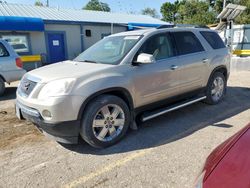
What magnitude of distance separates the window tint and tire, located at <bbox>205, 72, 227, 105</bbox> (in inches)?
63.1

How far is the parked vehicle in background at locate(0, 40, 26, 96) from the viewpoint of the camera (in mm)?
7421

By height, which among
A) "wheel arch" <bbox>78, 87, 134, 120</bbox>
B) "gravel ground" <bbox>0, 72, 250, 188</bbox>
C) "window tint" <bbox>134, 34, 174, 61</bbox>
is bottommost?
"gravel ground" <bbox>0, 72, 250, 188</bbox>

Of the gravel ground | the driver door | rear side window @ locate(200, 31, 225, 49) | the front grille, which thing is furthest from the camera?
rear side window @ locate(200, 31, 225, 49)

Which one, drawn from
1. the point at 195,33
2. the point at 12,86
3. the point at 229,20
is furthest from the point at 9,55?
the point at 229,20

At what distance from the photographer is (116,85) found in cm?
379

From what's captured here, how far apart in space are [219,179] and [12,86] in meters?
9.42

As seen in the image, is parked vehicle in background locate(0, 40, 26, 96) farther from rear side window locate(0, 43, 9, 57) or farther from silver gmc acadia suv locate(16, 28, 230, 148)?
silver gmc acadia suv locate(16, 28, 230, 148)

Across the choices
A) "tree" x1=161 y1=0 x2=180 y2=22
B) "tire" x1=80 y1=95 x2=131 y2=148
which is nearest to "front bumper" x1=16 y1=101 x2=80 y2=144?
"tire" x1=80 y1=95 x2=131 y2=148

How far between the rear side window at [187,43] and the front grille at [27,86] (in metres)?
2.88

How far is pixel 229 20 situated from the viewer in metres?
13.5

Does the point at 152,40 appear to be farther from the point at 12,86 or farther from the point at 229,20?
the point at 229,20

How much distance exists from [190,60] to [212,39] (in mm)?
1322

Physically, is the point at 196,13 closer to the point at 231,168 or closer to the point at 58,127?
the point at 58,127

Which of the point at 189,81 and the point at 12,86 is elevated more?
the point at 189,81
